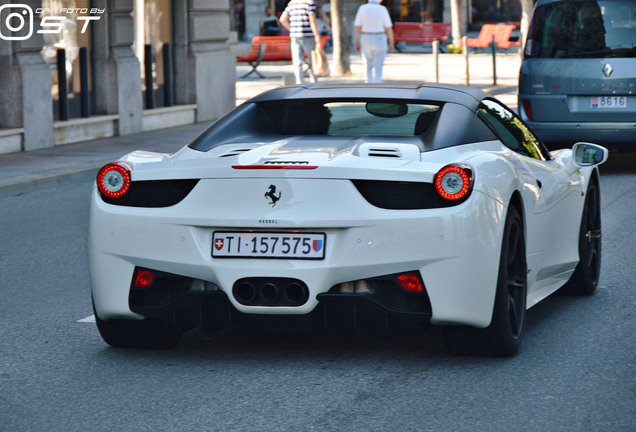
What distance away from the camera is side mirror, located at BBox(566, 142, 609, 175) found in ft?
22.9

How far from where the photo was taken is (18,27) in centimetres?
1638

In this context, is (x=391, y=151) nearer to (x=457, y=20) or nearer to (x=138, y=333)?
(x=138, y=333)

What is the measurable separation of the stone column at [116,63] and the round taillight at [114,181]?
44.1 feet

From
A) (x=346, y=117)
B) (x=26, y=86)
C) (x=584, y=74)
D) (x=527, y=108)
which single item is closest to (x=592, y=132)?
(x=584, y=74)

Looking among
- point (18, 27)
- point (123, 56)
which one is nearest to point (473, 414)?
point (18, 27)

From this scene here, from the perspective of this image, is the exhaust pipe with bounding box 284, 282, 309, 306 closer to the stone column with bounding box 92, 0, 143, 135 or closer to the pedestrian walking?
the stone column with bounding box 92, 0, 143, 135

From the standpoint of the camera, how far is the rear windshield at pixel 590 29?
13.6 metres

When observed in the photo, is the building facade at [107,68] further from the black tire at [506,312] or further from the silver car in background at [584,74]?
the black tire at [506,312]

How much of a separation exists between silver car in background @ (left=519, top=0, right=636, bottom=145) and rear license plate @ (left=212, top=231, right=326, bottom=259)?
8.78 metres

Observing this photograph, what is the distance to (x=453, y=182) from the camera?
17.3 feet

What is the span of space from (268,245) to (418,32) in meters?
42.5

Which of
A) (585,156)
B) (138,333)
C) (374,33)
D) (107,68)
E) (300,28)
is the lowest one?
(138,333)

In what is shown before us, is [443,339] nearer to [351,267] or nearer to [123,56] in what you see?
[351,267]

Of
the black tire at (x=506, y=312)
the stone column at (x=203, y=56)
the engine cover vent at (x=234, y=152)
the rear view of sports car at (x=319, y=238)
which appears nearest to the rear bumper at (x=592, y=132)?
the rear view of sports car at (x=319, y=238)
